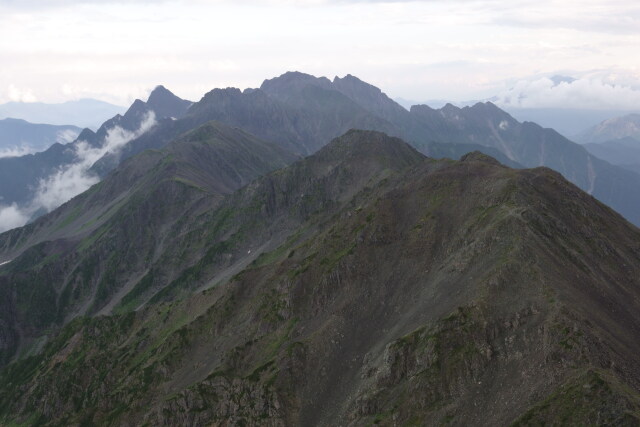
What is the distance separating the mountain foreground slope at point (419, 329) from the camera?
315 ft

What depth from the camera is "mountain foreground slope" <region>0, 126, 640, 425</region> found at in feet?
315

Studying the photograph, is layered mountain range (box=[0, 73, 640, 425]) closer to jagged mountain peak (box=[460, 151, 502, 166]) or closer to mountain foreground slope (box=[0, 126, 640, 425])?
mountain foreground slope (box=[0, 126, 640, 425])

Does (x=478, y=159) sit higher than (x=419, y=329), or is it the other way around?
(x=478, y=159)

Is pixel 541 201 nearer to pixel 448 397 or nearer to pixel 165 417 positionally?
pixel 448 397

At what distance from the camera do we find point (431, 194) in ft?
548

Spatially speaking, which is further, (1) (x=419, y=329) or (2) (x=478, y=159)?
(2) (x=478, y=159)

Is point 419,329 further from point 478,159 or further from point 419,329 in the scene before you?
point 478,159

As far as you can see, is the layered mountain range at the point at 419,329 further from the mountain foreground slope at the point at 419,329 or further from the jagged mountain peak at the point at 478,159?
the jagged mountain peak at the point at 478,159

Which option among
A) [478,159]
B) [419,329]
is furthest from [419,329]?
[478,159]

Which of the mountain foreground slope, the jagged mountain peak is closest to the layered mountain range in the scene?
the mountain foreground slope

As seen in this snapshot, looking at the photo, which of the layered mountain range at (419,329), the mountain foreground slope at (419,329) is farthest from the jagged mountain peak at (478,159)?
the mountain foreground slope at (419,329)

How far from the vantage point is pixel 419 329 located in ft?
385

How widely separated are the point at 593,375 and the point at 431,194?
88.0 metres

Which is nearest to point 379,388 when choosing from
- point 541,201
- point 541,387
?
point 541,387
